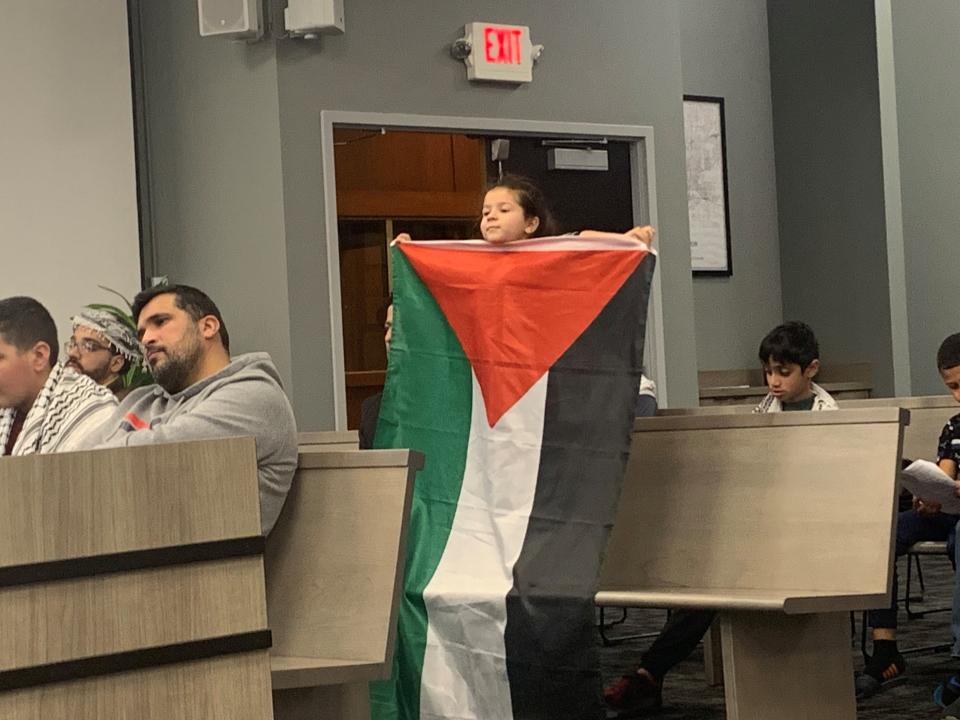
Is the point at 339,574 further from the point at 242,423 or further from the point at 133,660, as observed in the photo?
the point at 133,660

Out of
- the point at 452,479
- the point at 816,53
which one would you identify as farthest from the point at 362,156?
the point at 452,479

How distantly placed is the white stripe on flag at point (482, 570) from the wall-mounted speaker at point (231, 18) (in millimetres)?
2714

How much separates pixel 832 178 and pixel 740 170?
1.87ft

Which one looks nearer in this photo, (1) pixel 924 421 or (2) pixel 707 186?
(1) pixel 924 421

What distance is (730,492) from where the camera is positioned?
12.9 feet

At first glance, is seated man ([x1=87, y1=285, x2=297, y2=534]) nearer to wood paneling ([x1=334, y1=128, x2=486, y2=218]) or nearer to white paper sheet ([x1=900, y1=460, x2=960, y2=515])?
white paper sheet ([x1=900, y1=460, x2=960, y2=515])

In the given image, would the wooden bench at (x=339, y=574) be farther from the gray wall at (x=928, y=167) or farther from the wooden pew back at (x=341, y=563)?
the gray wall at (x=928, y=167)

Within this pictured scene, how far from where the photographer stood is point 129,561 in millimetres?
2760

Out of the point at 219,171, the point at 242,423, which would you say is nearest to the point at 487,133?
the point at 219,171

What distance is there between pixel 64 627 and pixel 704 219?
726 centimetres

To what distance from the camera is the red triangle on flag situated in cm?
403

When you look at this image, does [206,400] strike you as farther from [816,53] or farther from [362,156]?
[816,53]

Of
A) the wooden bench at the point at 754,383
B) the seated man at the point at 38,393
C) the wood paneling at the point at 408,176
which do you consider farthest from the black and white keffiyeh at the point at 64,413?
the wooden bench at the point at 754,383

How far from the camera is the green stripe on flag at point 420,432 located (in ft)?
13.1
